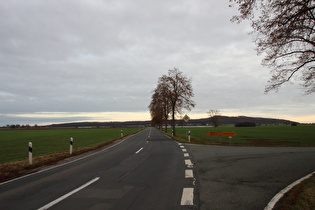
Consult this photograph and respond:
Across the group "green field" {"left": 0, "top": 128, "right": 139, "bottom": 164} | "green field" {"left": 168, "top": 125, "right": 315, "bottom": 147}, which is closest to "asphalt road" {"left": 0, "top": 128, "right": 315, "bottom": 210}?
"green field" {"left": 0, "top": 128, "right": 139, "bottom": 164}

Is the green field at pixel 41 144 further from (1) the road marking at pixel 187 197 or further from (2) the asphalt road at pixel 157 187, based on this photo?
(1) the road marking at pixel 187 197

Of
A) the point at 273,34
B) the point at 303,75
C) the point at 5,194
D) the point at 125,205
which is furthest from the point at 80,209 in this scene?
the point at 303,75

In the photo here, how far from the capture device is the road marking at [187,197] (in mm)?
4250

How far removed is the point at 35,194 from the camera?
522 centimetres

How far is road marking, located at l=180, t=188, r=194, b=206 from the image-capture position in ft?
13.9

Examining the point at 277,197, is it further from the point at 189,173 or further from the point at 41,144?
the point at 41,144

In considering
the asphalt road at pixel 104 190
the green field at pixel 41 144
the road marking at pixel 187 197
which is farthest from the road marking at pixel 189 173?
the green field at pixel 41 144

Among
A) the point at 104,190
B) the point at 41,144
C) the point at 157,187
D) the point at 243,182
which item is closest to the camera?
the point at 104,190

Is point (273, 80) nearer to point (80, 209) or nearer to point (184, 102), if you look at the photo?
point (80, 209)

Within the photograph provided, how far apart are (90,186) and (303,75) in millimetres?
11336

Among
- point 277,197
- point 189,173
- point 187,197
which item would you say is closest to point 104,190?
point 187,197

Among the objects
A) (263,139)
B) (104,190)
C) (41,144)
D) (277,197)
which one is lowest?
(41,144)

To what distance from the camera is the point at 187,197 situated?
4590 millimetres

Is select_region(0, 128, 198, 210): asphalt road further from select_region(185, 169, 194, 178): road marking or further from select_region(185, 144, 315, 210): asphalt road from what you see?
select_region(185, 144, 315, 210): asphalt road
